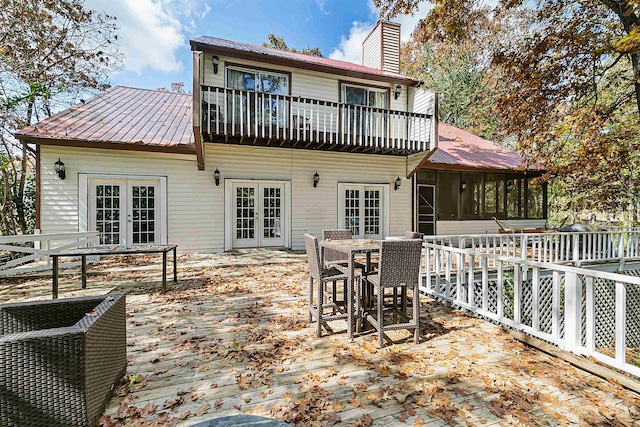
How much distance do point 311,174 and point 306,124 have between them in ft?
4.96

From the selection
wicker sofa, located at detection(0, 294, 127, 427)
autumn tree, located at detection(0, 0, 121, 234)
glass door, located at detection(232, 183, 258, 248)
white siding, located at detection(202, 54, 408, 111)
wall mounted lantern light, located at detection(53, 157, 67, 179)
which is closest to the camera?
wicker sofa, located at detection(0, 294, 127, 427)

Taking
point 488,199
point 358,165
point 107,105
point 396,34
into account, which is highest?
point 396,34

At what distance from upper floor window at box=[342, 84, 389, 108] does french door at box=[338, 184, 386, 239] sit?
2.80 m

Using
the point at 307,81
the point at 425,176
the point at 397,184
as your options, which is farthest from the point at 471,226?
the point at 307,81

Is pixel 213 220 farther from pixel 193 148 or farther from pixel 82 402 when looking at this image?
pixel 82 402

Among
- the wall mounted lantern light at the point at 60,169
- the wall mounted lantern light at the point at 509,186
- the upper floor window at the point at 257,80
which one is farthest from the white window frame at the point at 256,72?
the wall mounted lantern light at the point at 509,186

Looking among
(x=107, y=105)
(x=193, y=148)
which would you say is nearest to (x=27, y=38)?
(x=107, y=105)

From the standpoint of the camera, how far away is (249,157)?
8648 millimetres

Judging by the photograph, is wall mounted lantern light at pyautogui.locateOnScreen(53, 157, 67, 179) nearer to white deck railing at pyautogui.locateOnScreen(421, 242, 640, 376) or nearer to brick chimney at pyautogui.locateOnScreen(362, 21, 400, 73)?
white deck railing at pyautogui.locateOnScreen(421, 242, 640, 376)

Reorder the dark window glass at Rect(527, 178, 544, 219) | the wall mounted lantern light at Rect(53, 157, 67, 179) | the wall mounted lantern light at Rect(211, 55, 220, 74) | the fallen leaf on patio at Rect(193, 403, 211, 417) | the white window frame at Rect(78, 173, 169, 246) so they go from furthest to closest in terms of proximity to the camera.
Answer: the dark window glass at Rect(527, 178, 544, 219) → the wall mounted lantern light at Rect(211, 55, 220, 74) → the white window frame at Rect(78, 173, 169, 246) → the wall mounted lantern light at Rect(53, 157, 67, 179) → the fallen leaf on patio at Rect(193, 403, 211, 417)

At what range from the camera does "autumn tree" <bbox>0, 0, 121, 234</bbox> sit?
28.0 feet

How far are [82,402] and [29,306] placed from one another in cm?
84

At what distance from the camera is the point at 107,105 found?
9.28 metres

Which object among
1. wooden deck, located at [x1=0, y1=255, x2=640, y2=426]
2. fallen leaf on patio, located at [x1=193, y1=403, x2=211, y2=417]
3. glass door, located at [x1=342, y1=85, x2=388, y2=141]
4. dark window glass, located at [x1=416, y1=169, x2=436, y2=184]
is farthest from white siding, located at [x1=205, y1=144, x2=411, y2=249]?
fallen leaf on patio, located at [x1=193, y1=403, x2=211, y2=417]
